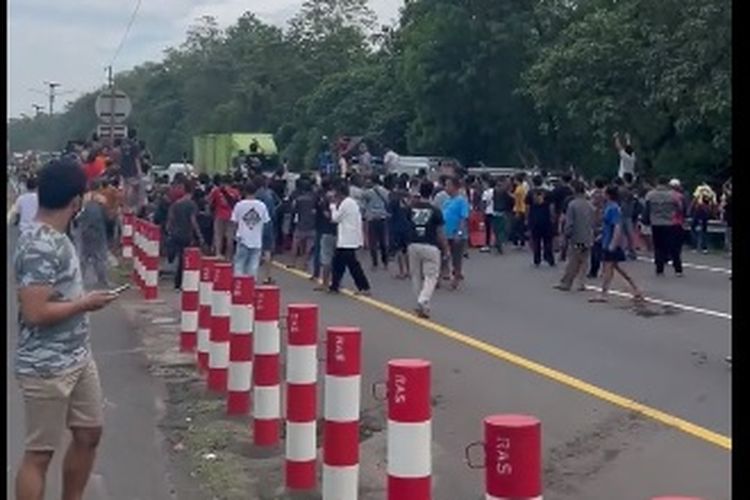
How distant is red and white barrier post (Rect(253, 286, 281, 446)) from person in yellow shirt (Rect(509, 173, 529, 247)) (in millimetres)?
21904

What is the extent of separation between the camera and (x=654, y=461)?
951 cm

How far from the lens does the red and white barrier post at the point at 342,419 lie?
7.63 meters

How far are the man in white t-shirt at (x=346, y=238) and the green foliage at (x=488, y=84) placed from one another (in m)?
4.76

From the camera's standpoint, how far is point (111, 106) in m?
29.0

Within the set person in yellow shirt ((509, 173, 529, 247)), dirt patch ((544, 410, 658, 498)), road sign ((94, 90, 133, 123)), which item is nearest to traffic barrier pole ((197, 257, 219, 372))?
dirt patch ((544, 410, 658, 498))

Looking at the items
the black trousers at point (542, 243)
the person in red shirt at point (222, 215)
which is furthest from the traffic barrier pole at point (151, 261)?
the black trousers at point (542, 243)

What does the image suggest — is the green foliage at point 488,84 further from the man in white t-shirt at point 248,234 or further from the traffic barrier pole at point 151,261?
the man in white t-shirt at point 248,234

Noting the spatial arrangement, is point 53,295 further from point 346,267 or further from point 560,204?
point 560,204

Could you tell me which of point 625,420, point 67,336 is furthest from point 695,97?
point 67,336

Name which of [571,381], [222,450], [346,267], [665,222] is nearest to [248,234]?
[346,267]

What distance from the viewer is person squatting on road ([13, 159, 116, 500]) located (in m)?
6.60

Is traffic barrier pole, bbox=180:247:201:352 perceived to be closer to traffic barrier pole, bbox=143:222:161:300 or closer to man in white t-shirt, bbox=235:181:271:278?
man in white t-shirt, bbox=235:181:271:278

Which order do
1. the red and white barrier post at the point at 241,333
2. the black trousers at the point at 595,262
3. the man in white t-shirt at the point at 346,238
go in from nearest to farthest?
the red and white barrier post at the point at 241,333
the man in white t-shirt at the point at 346,238
the black trousers at the point at 595,262

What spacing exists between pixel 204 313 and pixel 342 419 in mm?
5148
